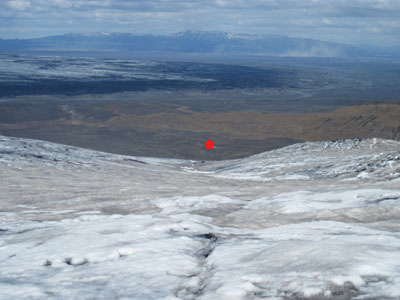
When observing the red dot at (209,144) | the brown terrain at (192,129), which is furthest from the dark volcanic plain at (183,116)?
the red dot at (209,144)

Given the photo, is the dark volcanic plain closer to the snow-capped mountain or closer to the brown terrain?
the brown terrain

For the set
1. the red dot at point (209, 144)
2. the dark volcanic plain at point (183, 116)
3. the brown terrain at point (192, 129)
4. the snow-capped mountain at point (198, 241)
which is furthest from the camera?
the dark volcanic plain at point (183, 116)

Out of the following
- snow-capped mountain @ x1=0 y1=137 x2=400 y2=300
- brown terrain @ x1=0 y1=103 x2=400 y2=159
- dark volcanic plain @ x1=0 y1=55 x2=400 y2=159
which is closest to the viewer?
snow-capped mountain @ x1=0 y1=137 x2=400 y2=300

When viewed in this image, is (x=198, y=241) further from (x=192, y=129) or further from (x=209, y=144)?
(x=192, y=129)

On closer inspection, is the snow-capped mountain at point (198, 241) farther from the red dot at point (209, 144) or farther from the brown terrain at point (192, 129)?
the red dot at point (209, 144)

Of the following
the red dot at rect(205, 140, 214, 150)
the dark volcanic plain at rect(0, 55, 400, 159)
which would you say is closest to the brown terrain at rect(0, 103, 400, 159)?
the dark volcanic plain at rect(0, 55, 400, 159)

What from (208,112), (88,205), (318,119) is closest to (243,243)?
(88,205)
